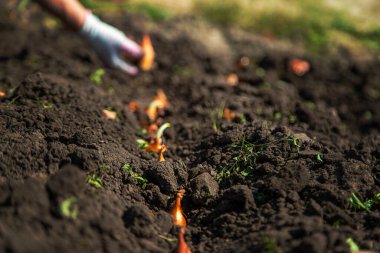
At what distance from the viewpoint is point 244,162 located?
2.72 metres

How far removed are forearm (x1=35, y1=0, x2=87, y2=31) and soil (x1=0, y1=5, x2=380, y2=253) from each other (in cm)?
33

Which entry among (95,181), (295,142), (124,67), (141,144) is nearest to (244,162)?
(295,142)

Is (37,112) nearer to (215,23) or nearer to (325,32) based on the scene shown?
(215,23)

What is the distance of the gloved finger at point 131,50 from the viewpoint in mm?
4391

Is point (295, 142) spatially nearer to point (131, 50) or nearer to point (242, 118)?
point (242, 118)

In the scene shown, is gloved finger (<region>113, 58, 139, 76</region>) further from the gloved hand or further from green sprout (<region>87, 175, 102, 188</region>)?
green sprout (<region>87, 175, 102, 188</region>)

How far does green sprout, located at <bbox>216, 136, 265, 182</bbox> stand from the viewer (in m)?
2.68

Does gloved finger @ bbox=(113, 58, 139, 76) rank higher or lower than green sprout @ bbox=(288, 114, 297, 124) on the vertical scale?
lower

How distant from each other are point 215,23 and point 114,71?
1.85 m

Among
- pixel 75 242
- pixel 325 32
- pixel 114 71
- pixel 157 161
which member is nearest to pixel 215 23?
pixel 325 32

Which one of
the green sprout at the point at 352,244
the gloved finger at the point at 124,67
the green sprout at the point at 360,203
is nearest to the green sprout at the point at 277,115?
the green sprout at the point at 360,203

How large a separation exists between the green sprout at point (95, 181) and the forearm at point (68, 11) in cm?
218

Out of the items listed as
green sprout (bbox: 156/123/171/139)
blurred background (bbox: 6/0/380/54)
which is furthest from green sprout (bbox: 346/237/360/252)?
blurred background (bbox: 6/0/380/54)

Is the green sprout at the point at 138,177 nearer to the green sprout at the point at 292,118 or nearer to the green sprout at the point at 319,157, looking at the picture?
the green sprout at the point at 319,157
